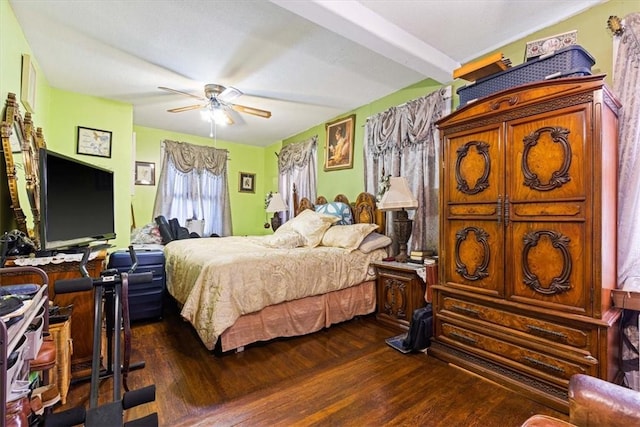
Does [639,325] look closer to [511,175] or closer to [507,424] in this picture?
[507,424]

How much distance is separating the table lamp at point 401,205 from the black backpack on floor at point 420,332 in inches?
26.6

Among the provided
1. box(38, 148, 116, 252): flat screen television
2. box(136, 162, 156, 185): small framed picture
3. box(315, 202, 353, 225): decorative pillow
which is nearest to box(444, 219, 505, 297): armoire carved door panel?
box(315, 202, 353, 225): decorative pillow

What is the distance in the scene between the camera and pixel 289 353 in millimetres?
2367

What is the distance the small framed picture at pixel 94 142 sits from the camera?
3.46 metres

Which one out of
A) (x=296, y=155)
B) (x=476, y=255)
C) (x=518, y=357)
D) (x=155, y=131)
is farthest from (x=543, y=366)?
(x=155, y=131)

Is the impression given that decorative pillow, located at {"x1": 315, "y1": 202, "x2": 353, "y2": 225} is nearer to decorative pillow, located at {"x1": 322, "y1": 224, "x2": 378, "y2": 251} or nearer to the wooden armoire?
decorative pillow, located at {"x1": 322, "y1": 224, "x2": 378, "y2": 251}

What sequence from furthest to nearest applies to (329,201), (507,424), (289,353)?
(329,201) < (289,353) < (507,424)

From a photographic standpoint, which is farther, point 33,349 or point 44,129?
point 44,129

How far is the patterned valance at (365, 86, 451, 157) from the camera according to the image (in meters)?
2.93

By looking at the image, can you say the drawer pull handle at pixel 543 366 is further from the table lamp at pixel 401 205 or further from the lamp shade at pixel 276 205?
the lamp shade at pixel 276 205

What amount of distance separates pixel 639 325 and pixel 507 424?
0.93 m

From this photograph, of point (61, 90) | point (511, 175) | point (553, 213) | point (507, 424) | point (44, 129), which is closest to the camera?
point (507, 424)

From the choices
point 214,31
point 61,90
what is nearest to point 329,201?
point 214,31

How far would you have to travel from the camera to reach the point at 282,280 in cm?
252
